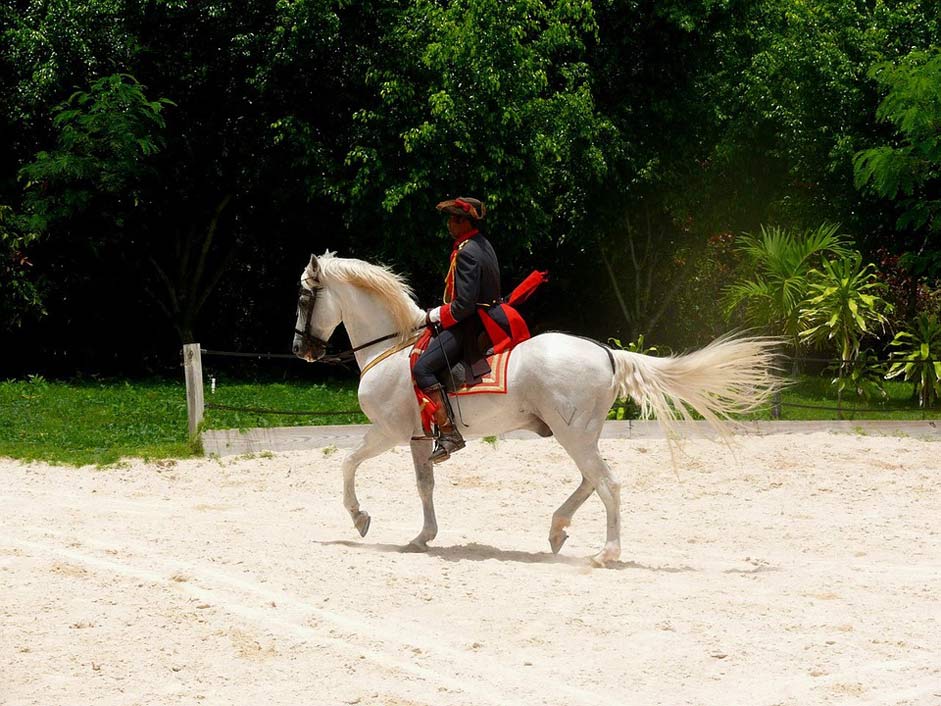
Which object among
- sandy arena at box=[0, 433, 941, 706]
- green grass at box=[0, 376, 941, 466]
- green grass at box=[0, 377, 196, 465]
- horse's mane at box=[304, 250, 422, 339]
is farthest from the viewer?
green grass at box=[0, 376, 941, 466]

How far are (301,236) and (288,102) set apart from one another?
3.80 meters

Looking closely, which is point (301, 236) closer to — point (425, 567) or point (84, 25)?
point (84, 25)

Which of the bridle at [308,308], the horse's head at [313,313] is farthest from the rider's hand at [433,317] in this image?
the bridle at [308,308]

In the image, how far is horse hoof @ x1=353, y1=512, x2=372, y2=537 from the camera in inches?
376

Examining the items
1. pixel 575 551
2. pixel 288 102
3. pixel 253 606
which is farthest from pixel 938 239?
pixel 253 606

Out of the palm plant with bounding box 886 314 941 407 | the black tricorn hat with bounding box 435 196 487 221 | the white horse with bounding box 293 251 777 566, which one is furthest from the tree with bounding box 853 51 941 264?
the black tricorn hat with bounding box 435 196 487 221

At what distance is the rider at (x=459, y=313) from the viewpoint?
8914 millimetres

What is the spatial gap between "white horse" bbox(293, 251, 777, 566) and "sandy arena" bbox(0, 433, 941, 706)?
60cm

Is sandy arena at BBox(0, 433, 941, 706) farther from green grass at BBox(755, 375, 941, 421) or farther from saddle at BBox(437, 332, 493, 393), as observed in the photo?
green grass at BBox(755, 375, 941, 421)

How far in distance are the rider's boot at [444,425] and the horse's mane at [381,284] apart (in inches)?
26.4

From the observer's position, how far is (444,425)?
906 cm

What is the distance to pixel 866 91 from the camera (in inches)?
826

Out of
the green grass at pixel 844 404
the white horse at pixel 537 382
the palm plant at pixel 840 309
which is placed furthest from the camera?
the palm plant at pixel 840 309

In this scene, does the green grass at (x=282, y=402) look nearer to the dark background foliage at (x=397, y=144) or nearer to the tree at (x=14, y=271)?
the dark background foliage at (x=397, y=144)
